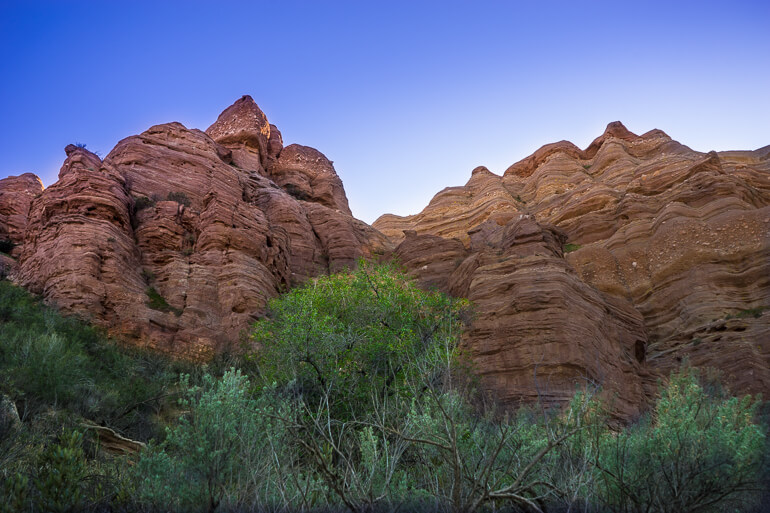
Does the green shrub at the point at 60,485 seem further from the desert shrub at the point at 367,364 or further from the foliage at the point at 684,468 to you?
the foliage at the point at 684,468

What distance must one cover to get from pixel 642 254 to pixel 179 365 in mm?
28549

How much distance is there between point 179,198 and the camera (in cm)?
3039

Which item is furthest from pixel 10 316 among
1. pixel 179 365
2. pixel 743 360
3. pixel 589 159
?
pixel 589 159

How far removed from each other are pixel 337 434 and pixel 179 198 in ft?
80.3

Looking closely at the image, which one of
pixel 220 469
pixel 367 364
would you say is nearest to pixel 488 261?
pixel 367 364

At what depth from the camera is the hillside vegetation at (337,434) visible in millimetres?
5418

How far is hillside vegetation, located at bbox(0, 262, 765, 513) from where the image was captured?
17.8 ft

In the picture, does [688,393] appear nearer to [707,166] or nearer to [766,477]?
[766,477]

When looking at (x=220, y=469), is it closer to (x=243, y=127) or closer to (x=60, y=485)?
(x=60, y=485)

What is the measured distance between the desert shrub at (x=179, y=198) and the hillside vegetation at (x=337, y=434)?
460 inches

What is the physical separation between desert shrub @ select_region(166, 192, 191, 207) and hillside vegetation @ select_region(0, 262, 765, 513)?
38.3ft

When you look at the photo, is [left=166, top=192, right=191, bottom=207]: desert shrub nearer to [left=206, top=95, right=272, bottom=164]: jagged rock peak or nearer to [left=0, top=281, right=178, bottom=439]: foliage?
[left=0, top=281, right=178, bottom=439]: foliage

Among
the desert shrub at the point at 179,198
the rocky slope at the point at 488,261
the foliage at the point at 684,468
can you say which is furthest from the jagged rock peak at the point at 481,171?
the foliage at the point at 684,468

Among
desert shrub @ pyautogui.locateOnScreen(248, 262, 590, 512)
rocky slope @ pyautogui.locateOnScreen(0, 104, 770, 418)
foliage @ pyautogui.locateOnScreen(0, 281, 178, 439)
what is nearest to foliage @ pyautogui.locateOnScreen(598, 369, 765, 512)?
desert shrub @ pyautogui.locateOnScreen(248, 262, 590, 512)
